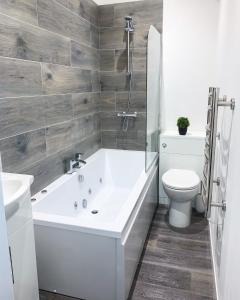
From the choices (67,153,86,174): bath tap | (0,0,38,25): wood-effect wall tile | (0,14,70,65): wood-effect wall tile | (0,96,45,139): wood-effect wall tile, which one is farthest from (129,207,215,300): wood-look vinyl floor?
(0,0,38,25): wood-effect wall tile

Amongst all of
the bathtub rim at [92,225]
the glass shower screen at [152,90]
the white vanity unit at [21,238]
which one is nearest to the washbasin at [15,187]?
the white vanity unit at [21,238]

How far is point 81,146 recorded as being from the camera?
9.64ft

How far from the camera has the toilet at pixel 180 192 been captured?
8.47 feet

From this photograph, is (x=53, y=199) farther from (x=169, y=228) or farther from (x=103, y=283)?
(x=169, y=228)

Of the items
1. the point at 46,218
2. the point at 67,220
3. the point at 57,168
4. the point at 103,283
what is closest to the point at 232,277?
the point at 103,283

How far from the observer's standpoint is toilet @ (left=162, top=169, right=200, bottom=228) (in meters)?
2.58

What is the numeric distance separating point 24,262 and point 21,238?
15 cm

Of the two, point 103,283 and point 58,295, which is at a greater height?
point 103,283

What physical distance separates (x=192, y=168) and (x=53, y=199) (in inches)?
67.4

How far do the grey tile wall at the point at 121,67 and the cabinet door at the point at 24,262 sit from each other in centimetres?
225

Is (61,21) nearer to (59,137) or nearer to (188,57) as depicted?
(59,137)

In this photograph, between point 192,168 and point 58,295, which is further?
point 192,168

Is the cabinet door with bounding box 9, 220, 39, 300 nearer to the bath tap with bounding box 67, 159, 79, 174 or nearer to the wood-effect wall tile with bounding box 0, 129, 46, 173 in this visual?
the wood-effect wall tile with bounding box 0, 129, 46, 173

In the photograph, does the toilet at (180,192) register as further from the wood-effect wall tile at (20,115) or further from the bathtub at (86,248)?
the wood-effect wall tile at (20,115)
